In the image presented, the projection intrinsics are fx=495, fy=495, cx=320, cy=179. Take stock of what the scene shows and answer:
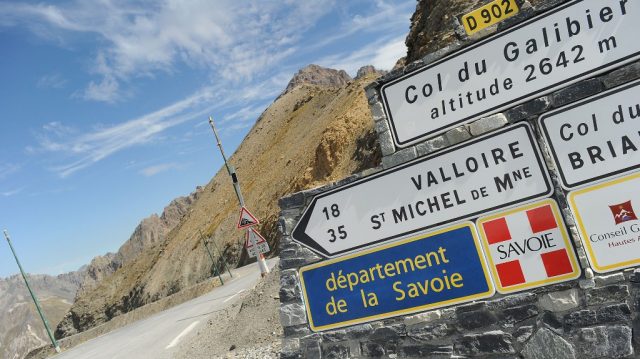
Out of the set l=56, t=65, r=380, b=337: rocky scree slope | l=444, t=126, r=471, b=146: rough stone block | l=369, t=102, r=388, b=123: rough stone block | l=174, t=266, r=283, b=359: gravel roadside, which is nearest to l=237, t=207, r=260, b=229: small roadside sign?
l=174, t=266, r=283, b=359: gravel roadside

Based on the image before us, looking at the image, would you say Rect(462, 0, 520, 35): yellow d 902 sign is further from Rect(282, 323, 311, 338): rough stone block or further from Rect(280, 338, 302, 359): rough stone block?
Rect(280, 338, 302, 359): rough stone block

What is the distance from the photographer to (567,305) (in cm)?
361

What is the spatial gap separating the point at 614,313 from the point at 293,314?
8.81 ft

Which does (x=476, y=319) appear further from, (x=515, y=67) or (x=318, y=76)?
(x=318, y=76)

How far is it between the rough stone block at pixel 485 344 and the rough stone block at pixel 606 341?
0.50 metres

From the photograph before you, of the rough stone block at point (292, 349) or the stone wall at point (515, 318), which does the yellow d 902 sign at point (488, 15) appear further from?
the rough stone block at point (292, 349)

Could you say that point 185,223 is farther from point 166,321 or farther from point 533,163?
point 533,163

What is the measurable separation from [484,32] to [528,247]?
174 centimetres

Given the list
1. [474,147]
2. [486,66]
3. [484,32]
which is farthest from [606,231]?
[484,32]

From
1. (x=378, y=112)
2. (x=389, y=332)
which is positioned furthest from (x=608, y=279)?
(x=378, y=112)

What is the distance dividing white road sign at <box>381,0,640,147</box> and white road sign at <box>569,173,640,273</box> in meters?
0.82

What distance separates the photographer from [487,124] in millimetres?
3926

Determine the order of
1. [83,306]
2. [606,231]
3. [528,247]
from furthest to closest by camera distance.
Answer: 1. [83,306]
2. [528,247]
3. [606,231]

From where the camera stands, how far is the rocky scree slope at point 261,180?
126 feet
